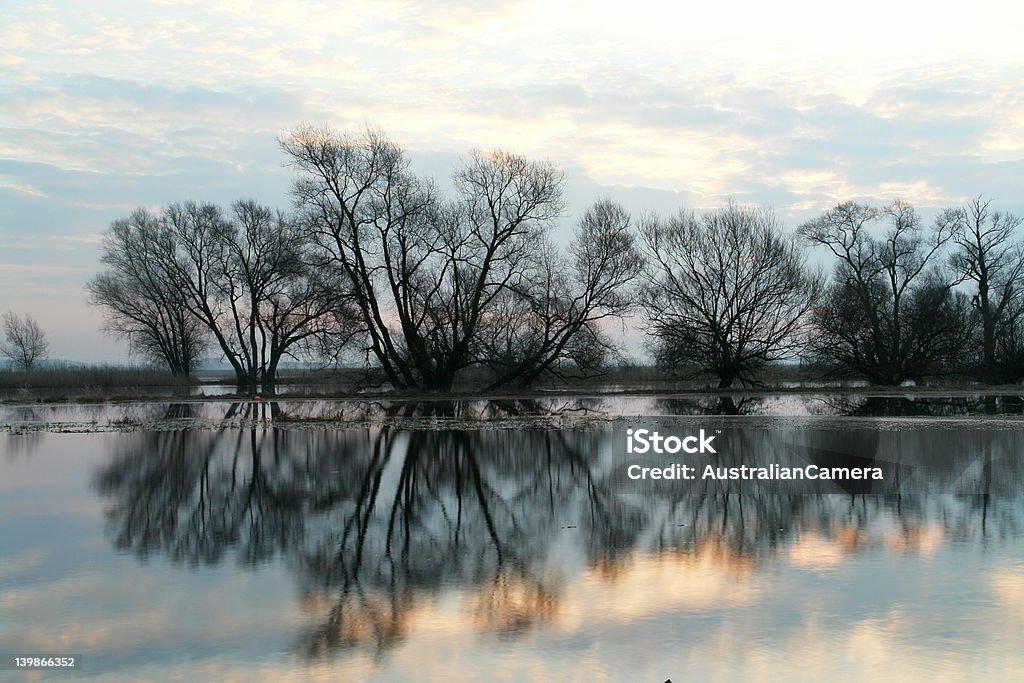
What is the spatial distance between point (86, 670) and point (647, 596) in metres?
4.34

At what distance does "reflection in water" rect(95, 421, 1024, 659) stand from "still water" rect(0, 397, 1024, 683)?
0.04 meters

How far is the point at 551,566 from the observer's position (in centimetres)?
852

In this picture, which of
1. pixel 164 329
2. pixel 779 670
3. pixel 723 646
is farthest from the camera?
pixel 164 329

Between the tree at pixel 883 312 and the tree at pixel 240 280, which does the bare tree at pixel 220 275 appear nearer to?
the tree at pixel 240 280

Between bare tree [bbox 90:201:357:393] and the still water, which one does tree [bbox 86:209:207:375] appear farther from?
the still water

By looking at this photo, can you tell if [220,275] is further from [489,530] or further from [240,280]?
[489,530]

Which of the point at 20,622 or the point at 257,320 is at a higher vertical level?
the point at 257,320

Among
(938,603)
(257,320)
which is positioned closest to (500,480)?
(938,603)

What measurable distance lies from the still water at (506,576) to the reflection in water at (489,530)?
4 centimetres

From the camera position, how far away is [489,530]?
34.0ft

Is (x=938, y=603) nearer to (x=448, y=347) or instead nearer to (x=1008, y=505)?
(x=1008, y=505)

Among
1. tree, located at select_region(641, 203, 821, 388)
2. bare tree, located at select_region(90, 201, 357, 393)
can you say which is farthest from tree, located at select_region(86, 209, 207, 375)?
tree, located at select_region(641, 203, 821, 388)
